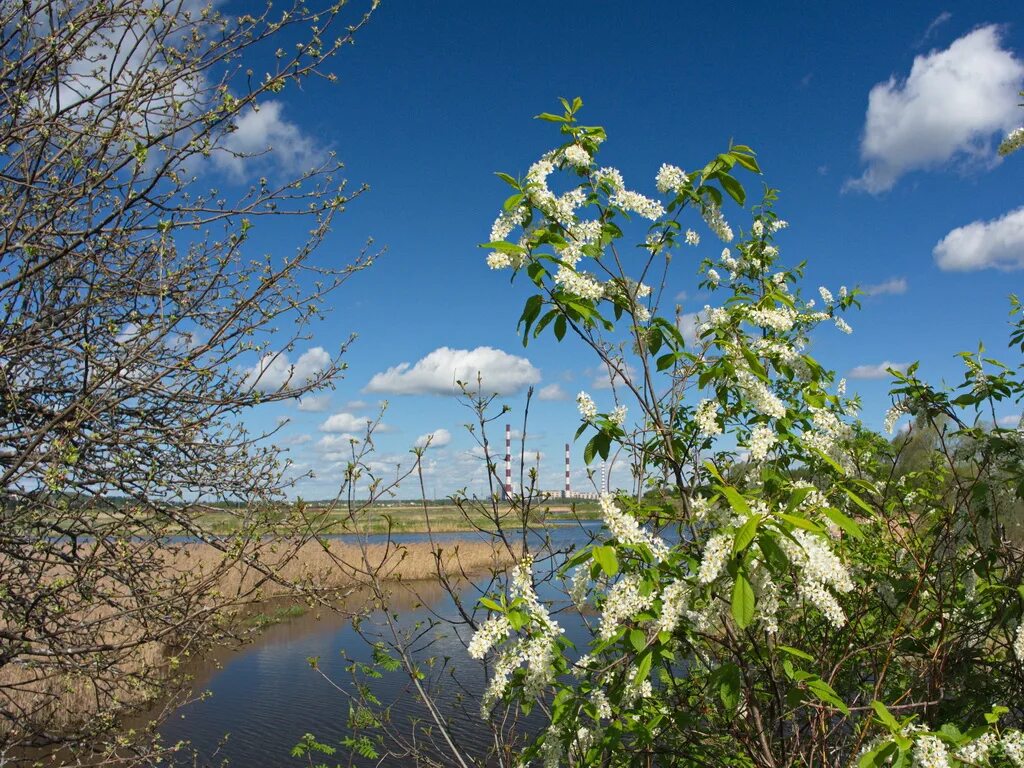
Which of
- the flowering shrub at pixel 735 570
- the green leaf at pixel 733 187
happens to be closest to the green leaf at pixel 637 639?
the flowering shrub at pixel 735 570

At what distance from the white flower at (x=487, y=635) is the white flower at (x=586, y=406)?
0.59 m

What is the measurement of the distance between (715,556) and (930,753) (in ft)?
1.84

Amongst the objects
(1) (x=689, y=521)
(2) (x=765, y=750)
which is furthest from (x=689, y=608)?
(2) (x=765, y=750)

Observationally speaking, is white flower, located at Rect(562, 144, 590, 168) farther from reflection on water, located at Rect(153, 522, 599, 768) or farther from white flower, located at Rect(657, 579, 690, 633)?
reflection on water, located at Rect(153, 522, 599, 768)

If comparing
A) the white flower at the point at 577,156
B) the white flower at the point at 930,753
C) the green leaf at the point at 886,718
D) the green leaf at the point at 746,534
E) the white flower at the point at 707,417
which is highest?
the white flower at the point at 577,156

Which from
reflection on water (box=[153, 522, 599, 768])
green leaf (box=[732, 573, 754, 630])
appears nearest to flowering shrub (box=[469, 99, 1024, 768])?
green leaf (box=[732, 573, 754, 630])

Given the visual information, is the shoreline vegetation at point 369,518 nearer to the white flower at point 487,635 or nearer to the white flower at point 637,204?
the white flower at point 487,635

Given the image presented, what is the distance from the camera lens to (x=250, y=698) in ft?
34.5

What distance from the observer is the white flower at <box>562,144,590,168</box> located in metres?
2.04

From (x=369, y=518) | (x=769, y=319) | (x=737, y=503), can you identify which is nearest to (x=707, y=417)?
(x=769, y=319)

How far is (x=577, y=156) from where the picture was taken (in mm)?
2045

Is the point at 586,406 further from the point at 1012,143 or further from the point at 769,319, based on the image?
the point at 1012,143

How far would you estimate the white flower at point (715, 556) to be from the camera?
145cm

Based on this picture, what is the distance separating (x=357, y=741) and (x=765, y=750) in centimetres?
215
